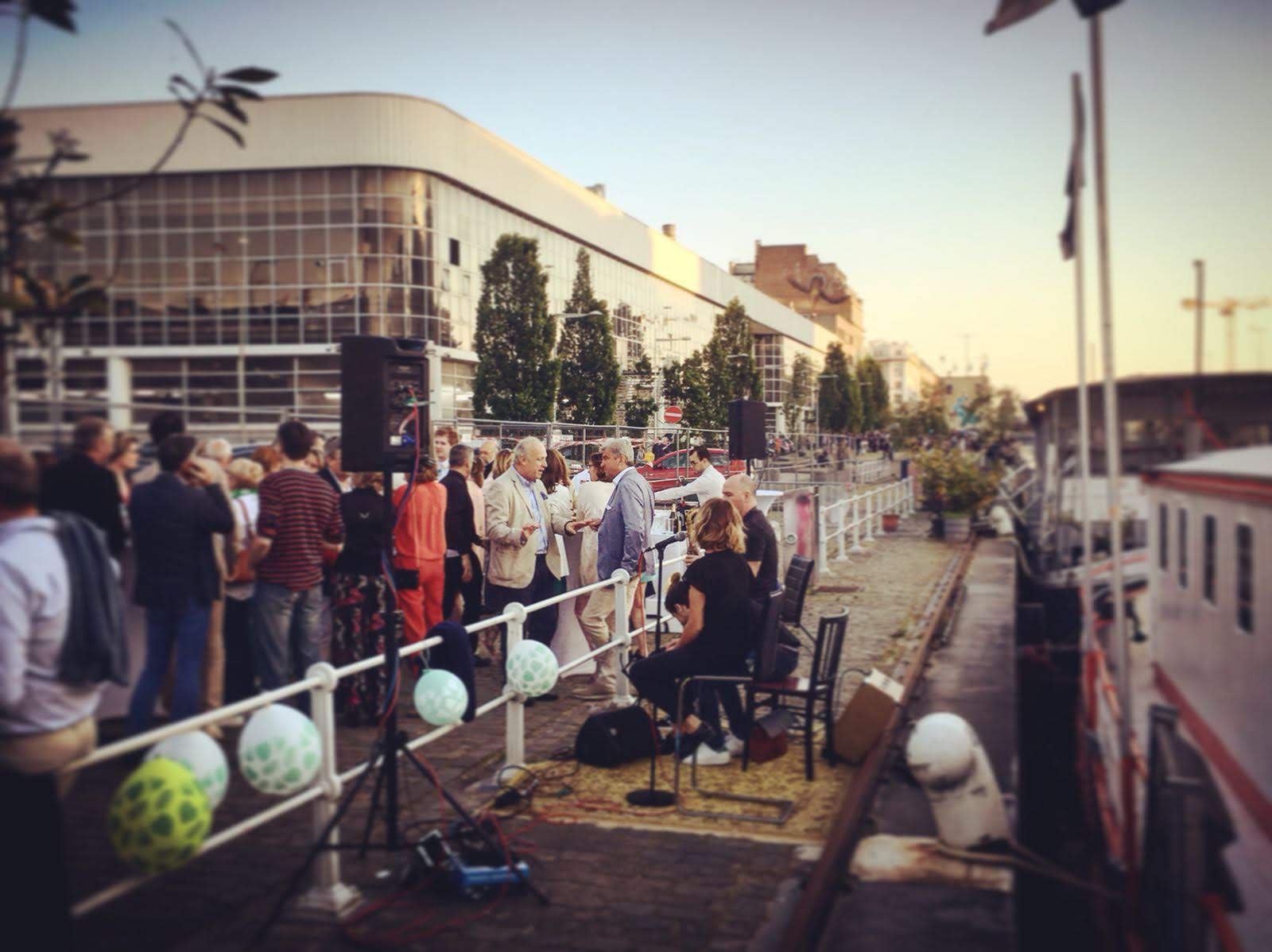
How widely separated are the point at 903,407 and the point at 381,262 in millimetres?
20798

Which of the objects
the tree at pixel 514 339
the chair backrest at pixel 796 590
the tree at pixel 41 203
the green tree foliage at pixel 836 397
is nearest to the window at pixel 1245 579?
the tree at pixel 41 203

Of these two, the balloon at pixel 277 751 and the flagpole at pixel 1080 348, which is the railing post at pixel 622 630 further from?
the flagpole at pixel 1080 348

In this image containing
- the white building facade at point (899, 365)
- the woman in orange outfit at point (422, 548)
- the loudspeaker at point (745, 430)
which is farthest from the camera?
the white building facade at point (899, 365)

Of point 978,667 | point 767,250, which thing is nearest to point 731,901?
point 978,667

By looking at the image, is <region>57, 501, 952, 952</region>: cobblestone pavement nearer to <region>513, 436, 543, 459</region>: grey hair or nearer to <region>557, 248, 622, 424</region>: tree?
<region>513, 436, 543, 459</region>: grey hair

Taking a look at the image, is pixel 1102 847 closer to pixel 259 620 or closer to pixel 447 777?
pixel 447 777

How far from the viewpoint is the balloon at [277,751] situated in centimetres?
452

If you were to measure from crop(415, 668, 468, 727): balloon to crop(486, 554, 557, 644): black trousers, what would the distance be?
3074 mm

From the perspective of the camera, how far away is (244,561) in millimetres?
6695

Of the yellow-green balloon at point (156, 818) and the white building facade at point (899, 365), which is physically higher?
the white building facade at point (899, 365)

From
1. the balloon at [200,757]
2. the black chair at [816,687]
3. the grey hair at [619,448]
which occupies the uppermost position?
the grey hair at [619,448]

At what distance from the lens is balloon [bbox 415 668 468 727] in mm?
5691

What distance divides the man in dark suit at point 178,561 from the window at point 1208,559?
180 inches

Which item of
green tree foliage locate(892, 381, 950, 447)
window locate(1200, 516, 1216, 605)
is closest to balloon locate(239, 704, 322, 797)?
window locate(1200, 516, 1216, 605)
